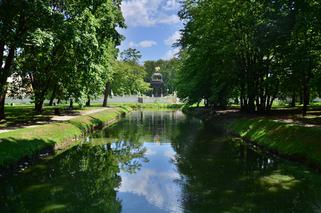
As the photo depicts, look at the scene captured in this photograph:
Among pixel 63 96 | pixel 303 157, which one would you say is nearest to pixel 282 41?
pixel 303 157

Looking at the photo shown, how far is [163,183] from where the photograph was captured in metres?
16.0

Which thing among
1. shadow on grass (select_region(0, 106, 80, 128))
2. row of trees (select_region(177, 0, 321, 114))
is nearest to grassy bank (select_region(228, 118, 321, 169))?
row of trees (select_region(177, 0, 321, 114))

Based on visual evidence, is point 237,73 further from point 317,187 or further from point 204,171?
point 317,187

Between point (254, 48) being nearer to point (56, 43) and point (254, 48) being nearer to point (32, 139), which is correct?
point (56, 43)

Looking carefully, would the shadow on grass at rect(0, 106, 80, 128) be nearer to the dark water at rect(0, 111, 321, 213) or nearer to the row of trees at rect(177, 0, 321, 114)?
the dark water at rect(0, 111, 321, 213)

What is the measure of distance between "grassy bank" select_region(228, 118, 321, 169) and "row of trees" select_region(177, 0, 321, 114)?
308 centimetres

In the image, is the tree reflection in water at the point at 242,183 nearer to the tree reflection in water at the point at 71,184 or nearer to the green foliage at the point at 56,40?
the tree reflection in water at the point at 71,184

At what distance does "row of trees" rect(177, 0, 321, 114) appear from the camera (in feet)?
85.7

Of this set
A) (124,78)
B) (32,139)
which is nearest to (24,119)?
(32,139)

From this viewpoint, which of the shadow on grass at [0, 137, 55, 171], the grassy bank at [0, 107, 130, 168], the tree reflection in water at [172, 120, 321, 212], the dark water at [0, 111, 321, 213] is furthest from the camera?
the grassy bank at [0, 107, 130, 168]

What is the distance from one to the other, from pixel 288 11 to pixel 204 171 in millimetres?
13931

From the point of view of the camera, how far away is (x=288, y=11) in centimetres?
2573

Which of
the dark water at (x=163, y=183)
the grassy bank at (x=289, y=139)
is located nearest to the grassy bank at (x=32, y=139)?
the dark water at (x=163, y=183)

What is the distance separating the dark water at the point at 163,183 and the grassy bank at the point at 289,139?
844 mm
